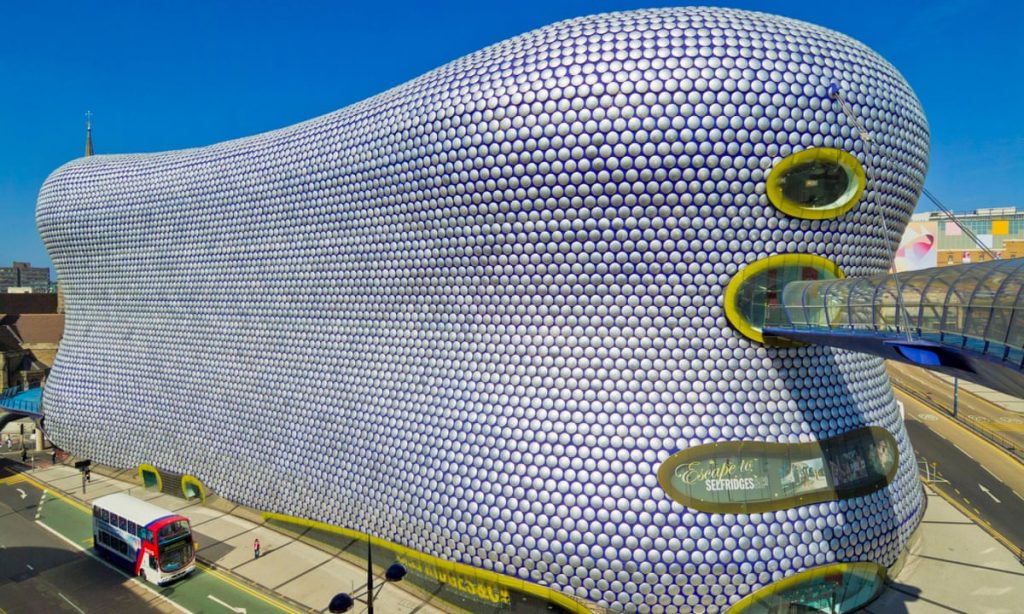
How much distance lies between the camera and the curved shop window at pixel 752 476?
14.4 metres

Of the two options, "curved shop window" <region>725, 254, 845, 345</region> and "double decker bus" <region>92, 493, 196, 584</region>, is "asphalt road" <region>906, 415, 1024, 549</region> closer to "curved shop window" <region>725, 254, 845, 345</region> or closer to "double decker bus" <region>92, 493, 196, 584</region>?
"curved shop window" <region>725, 254, 845, 345</region>

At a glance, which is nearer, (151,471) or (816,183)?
(816,183)

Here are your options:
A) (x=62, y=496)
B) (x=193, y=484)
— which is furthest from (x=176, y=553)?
(x=62, y=496)

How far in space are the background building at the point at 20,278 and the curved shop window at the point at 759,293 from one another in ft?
361

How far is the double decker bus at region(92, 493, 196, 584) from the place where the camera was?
1758 cm

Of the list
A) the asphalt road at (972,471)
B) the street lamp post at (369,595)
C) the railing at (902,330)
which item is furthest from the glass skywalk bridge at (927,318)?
the asphalt road at (972,471)

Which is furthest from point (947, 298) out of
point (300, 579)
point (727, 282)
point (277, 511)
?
point (277, 511)

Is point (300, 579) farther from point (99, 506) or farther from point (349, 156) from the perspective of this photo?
point (349, 156)

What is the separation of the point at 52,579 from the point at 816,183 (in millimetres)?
24477

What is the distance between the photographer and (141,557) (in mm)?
17953

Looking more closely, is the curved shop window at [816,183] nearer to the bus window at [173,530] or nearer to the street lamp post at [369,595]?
the street lamp post at [369,595]

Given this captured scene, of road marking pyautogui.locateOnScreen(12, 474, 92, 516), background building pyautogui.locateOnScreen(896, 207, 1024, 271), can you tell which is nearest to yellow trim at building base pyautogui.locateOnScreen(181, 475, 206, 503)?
road marking pyautogui.locateOnScreen(12, 474, 92, 516)

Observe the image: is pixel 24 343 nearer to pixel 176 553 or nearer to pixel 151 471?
pixel 151 471

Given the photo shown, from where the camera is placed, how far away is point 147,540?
17.6m
